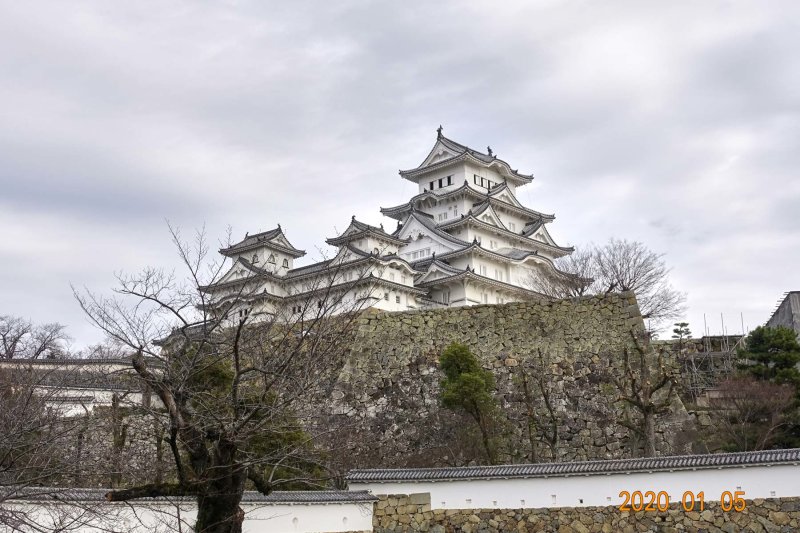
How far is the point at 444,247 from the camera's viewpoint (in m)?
30.7

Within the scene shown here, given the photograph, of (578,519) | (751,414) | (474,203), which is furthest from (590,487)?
(474,203)

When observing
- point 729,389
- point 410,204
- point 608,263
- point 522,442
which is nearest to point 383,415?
point 522,442

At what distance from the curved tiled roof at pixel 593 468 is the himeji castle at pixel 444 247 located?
12599 mm

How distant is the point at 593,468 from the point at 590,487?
26cm

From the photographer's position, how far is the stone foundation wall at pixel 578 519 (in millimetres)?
10086

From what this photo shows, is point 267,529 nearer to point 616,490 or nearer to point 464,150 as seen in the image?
point 616,490

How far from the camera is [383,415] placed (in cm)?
1844

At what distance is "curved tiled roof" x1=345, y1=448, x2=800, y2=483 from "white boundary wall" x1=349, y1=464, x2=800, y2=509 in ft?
0.21

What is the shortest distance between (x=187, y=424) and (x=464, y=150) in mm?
27484

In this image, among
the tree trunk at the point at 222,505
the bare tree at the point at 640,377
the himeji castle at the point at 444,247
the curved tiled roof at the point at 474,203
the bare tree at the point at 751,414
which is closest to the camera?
the tree trunk at the point at 222,505

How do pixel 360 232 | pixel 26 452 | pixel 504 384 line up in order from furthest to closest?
pixel 360 232
pixel 504 384
pixel 26 452
